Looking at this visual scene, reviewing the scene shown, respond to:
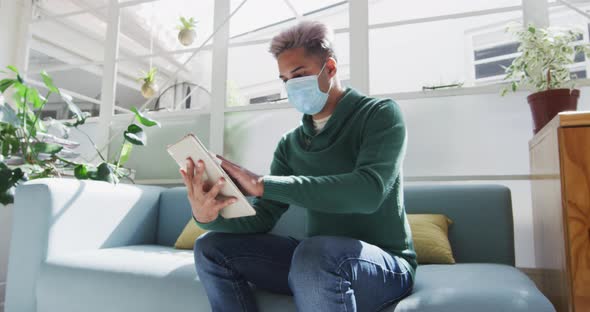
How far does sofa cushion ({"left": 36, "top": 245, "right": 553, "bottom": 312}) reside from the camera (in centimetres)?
93

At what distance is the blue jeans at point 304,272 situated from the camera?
0.81 metres

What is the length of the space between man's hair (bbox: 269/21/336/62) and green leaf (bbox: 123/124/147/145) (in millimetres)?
1192

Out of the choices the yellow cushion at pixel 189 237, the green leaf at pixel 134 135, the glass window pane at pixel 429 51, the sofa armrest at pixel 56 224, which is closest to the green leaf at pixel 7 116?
the green leaf at pixel 134 135

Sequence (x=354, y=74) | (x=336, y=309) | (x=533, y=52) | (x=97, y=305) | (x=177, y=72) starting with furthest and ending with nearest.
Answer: (x=177, y=72) < (x=354, y=74) < (x=533, y=52) < (x=97, y=305) < (x=336, y=309)

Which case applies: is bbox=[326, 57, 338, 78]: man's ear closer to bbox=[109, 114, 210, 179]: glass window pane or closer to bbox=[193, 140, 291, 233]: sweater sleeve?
bbox=[193, 140, 291, 233]: sweater sleeve

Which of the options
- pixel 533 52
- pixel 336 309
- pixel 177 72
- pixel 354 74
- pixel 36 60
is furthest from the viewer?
pixel 36 60

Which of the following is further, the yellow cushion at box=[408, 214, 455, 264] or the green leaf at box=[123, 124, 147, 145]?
the green leaf at box=[123, 124, 147, 145]

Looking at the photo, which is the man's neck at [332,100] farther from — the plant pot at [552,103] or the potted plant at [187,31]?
the potted plant at [187,31]

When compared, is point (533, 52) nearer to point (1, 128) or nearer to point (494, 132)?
point (494, 132)

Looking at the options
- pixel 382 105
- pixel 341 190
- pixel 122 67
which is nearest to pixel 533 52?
pixel 382 105

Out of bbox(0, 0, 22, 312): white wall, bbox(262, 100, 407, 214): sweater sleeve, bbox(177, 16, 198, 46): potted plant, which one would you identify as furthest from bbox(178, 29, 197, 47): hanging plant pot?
bbox(262, 100, 407, 214): sweater sleeve

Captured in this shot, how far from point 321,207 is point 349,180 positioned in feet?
0.26

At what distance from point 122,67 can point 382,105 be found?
10.6ft

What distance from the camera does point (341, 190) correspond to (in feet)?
2.79
